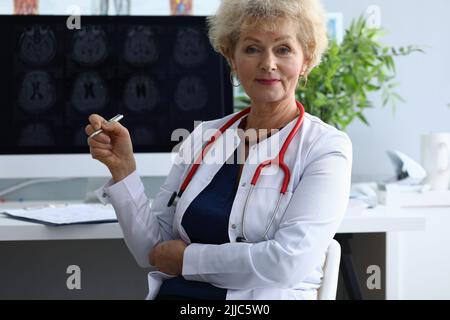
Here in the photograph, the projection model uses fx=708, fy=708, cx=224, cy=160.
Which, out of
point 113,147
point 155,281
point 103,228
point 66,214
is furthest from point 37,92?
point 155,281

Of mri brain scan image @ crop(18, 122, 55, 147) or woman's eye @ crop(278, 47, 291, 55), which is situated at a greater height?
woman's eye @ crop(278, 47, 291, 55)

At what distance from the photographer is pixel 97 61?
1.83m

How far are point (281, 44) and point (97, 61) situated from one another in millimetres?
746

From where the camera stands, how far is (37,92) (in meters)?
1.82

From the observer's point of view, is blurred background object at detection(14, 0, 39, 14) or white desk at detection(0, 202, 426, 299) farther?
blurred background object at detection(14, 0, 39, 14)

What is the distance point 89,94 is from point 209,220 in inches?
29.1

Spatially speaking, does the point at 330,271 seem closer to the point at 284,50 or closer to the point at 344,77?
the point at 284,50

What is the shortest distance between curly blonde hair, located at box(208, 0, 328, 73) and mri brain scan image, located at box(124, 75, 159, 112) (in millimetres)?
538

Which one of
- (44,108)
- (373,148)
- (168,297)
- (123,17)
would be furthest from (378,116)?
(168,297)

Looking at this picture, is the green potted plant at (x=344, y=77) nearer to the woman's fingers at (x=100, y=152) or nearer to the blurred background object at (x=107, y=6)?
the blurred background object at (x=107, y=6)

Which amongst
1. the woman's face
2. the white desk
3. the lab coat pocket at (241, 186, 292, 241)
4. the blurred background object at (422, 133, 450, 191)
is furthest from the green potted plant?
the lab coat pocket at (241, 186, 292, 241)

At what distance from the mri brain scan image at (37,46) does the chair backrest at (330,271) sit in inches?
38.2

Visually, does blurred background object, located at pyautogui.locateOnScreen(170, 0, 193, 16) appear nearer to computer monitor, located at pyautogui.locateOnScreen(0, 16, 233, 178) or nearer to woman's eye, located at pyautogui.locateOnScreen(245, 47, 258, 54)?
computer monitor, located at pyautogui.locateOnScreen(0, 16, 233, 178)

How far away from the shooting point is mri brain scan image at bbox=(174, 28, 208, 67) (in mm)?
1845
